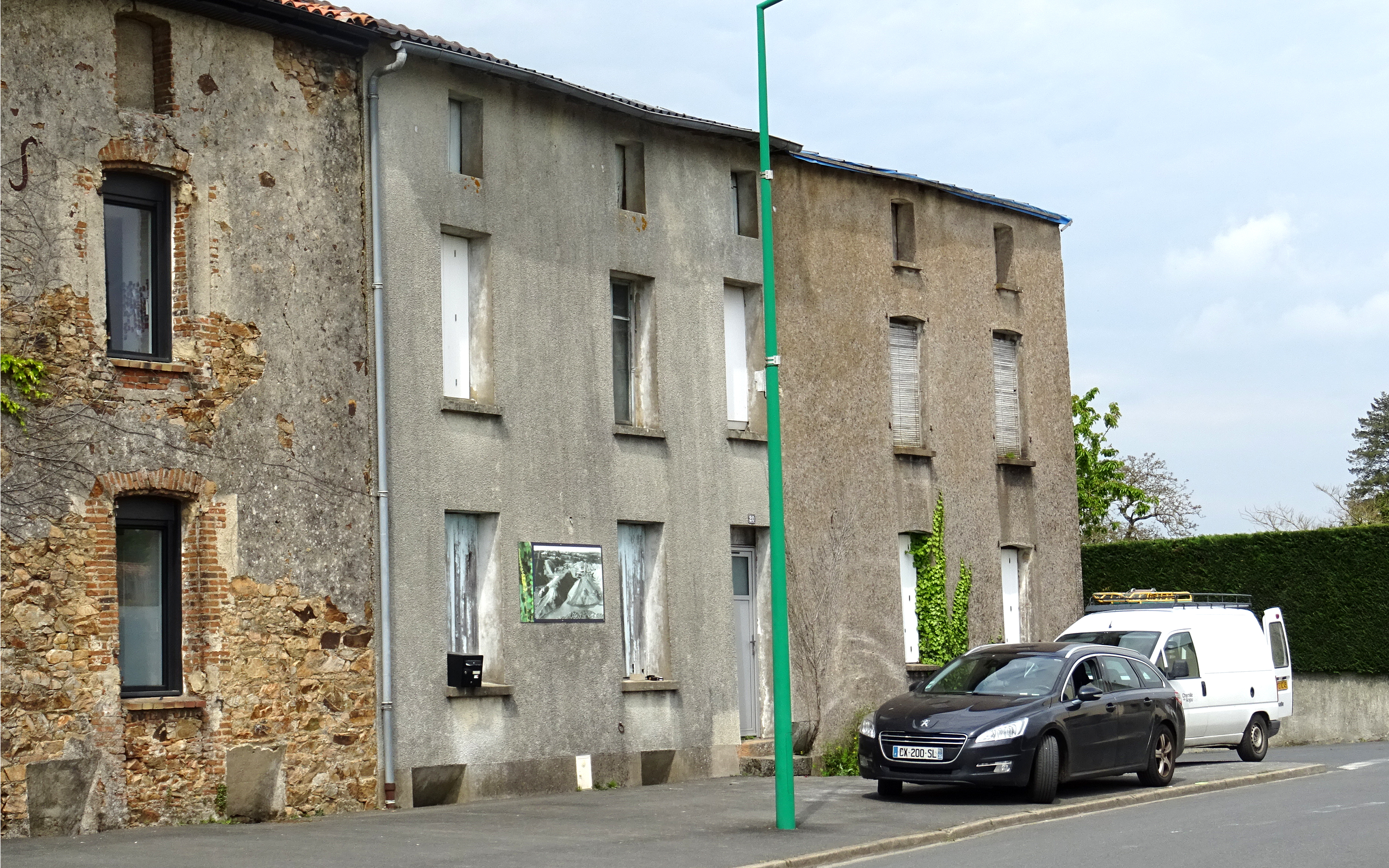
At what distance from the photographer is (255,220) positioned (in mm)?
17750

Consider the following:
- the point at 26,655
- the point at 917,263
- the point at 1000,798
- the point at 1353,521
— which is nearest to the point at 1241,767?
the point at 1000,798

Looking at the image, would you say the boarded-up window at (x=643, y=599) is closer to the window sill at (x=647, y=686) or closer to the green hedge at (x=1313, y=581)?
the window sill at (x=647, y=686)

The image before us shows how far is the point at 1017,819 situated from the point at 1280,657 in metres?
11.2

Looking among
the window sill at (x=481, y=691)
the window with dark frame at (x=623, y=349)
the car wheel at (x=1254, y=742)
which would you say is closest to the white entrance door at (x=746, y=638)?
the window with dark frame at (x=623, y=349)

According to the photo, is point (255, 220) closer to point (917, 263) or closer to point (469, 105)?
point (469, 105)

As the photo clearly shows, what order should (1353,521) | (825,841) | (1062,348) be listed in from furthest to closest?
(1353,521) → (1062,348) → (825,841)

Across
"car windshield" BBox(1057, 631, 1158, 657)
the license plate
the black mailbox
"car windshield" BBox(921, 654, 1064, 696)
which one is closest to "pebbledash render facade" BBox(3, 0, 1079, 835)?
the black mailbox

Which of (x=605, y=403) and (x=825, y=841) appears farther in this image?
(x=605, y=403)

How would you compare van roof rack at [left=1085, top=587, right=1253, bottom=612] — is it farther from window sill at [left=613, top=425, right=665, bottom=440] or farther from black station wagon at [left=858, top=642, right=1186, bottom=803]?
window sill at [left=613, top=425, right=665, bottom=440]

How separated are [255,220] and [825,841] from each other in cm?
866

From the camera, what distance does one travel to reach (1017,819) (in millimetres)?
16484

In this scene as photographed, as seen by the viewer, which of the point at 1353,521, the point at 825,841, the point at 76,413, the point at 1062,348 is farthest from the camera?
the point at 1353,521

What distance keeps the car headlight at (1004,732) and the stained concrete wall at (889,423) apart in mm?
6847

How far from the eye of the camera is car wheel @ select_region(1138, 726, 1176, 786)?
770 inches
